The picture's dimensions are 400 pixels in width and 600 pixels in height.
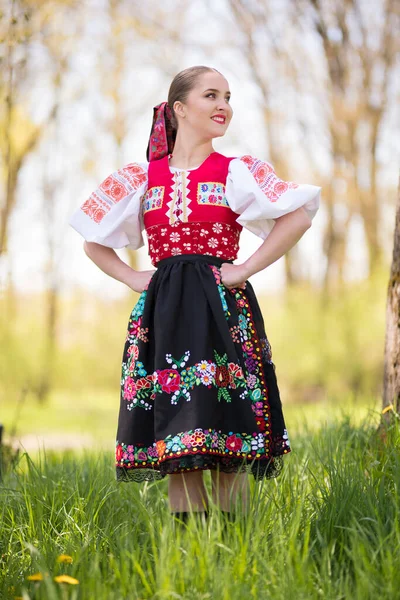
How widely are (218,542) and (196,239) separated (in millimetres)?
906

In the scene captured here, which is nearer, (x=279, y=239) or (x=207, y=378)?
(x=207, y=378)

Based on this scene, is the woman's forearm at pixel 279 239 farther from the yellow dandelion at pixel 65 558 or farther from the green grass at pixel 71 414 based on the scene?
the green grass at pixel 71 414

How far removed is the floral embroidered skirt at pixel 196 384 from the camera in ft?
6.84

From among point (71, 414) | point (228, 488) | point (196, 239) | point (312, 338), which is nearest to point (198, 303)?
point (196, 239)

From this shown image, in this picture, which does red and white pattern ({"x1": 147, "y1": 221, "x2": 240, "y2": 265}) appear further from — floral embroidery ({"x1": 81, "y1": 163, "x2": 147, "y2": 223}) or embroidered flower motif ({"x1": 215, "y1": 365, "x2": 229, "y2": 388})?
embroidered flower motif ({"x1": 215, "y1": 365, "x2": 229, "y2": 388})

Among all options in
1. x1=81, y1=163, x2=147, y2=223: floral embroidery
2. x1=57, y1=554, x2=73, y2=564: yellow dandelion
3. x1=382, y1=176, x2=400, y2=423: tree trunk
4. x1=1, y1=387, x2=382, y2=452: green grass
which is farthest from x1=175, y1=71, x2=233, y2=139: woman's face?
x1=1, y1=387, x2=382, y2=452: green grass

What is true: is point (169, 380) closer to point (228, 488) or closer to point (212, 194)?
point (228, 488)

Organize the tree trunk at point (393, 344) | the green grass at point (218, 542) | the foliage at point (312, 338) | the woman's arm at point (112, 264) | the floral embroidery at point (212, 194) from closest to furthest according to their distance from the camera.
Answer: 1. the green grass at point (218, 542)
2. the floral embroidery at point (212, 194)
3. the woman's arm at point (112, 264)
4. the tree trunk at point (393, 344)
5. the foliage at point (312, 338)

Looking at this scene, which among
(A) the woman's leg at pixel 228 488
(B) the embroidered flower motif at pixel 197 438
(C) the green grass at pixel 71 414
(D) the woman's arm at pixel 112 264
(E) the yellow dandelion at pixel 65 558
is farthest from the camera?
(C) the green grass at pixel 71 414

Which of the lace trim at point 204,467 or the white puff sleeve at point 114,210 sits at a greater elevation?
the white puff sleeve at point 114,210

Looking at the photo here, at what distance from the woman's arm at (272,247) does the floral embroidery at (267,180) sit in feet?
0.24

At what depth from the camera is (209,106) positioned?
230 centimetres

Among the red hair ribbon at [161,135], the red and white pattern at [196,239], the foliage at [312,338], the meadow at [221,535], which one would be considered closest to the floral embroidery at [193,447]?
the meadow at [221,535]

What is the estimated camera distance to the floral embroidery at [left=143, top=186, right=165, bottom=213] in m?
2.32
